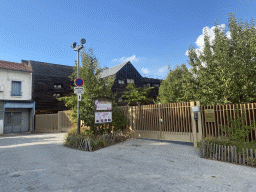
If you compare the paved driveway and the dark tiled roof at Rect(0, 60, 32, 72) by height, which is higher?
the dark tiled roof at Rect(0, 60, 32, 72)

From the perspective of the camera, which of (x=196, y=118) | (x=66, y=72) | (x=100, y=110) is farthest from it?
(x=66, y=72)

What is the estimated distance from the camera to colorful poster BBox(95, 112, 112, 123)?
979 centimetres

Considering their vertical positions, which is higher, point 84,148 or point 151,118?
point 151,118

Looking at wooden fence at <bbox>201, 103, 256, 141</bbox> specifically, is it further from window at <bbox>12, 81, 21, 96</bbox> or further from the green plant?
window at <bbox>12, 81, 21, 96</bbox>

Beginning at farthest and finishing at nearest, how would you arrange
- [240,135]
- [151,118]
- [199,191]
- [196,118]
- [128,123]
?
1. [128,123]
2. [151,118]
3. [196,118]
4. [240,135]
5. [199,191]

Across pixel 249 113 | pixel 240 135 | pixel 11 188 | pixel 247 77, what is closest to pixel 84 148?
pixel 11 188

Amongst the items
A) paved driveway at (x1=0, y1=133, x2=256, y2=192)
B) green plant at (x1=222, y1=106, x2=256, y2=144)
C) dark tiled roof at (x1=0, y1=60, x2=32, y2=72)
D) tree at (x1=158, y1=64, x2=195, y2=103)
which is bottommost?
Result: paved driveway at (x1=0, y1=133, x2=256, y2=192)

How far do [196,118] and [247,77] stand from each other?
3340mm

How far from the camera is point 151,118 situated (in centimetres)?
1093

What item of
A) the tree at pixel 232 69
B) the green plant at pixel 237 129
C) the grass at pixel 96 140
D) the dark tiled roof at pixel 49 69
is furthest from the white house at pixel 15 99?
the green plant at pixel 237 129

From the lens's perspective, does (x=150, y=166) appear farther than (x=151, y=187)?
Yes

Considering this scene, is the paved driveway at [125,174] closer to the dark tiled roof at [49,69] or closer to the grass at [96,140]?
the grass at [96,140]

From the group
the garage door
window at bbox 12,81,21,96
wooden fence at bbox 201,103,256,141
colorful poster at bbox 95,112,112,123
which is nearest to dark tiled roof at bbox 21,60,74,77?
window at bbox 12,81,21,96

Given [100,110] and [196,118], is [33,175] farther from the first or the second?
[196,118]
